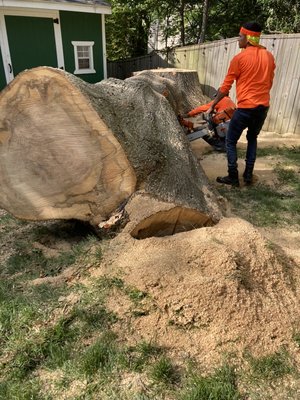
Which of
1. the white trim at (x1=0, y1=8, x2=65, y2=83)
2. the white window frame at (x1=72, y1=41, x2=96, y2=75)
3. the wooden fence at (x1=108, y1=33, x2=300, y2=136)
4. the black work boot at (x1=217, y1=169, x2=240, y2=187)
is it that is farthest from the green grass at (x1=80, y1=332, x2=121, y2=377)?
the white window frame at (x1=72, y1=41, x2=96, y2=75)

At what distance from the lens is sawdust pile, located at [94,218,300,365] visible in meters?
1.94

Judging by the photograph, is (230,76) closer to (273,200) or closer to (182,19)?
(273,200)

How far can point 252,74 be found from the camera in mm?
3885

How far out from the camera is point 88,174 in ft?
8.23

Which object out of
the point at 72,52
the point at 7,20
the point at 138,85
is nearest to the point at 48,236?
the point at 138,85

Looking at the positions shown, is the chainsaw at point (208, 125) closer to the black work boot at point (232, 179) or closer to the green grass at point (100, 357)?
the black work boot at point (232, 179)

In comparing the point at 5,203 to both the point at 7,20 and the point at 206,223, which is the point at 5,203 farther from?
the point at 7,20

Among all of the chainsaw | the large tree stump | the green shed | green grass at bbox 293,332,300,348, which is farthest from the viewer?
the green shed

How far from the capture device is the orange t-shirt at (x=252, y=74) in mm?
3855

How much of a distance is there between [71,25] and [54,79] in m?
9.17

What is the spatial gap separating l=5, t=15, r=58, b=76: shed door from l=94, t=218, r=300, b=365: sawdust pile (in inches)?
346

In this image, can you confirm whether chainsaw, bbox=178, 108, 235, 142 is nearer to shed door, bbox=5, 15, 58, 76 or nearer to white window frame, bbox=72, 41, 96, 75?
shed door, bbox=5, 15, 58, 76

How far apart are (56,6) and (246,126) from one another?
7.74 m

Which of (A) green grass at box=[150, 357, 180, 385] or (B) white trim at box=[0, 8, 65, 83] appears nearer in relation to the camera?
(A) green grass at box=[150, 357, 180, 385]
